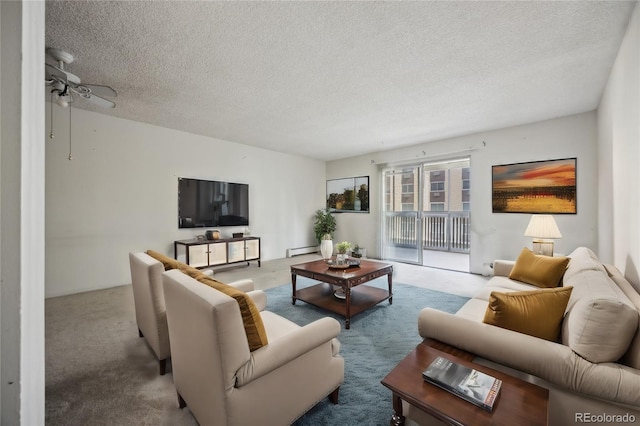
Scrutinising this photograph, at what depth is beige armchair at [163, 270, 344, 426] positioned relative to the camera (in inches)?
44.8

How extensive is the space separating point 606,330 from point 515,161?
392 cm

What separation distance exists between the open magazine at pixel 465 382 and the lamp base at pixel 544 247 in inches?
113

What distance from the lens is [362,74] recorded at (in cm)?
266

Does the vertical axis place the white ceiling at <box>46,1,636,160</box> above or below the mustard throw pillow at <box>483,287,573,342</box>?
above

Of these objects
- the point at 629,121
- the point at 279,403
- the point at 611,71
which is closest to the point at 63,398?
the point at 279,403

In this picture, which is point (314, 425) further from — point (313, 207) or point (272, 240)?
point (313, 207)

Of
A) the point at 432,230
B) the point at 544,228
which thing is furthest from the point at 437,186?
the point at 544,228

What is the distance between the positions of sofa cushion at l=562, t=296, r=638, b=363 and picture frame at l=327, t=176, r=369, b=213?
206 inches

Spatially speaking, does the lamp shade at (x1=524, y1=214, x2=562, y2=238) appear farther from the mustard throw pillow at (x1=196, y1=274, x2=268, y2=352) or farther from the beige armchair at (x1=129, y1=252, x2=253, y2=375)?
the beige armchair at (x1=129, y1=252, x2=253, y2=375)

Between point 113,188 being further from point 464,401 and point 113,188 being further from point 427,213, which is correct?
point 427,213

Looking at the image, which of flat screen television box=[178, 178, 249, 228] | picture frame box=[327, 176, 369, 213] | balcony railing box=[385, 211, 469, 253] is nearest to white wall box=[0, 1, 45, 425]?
flat screen television box=[178, 178, 249, 228]

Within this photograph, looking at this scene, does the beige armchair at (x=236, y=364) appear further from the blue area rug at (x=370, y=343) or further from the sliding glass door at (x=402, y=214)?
the sliding glass door at (x=402, y=214)

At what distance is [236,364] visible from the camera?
1.15 metres

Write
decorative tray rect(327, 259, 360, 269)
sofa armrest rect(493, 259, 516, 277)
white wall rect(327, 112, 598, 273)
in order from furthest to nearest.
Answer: white wall rect(327, 112, 598, 273) → decorative tray rect(327, 259, 360, 269) → sofa armrest rect(493, 259, 516, 277)
